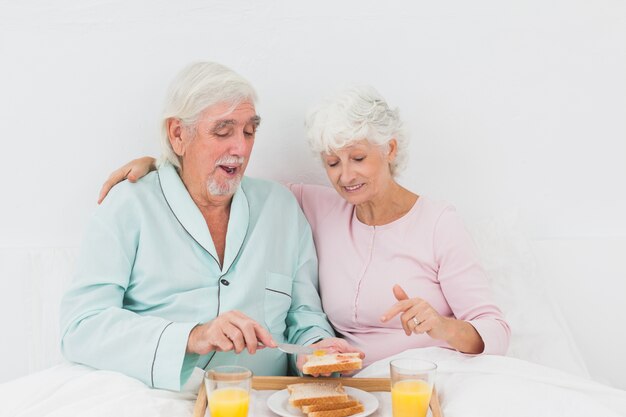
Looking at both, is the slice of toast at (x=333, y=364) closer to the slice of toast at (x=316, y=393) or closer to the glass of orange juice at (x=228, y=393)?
the slice of toast at (x=316, y=393)

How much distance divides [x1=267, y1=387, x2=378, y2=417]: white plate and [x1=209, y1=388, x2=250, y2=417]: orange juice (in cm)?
14

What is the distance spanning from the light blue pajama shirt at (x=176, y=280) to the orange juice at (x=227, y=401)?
29 cm

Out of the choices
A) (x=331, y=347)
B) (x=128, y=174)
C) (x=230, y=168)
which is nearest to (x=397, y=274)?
(x=331, y=347)

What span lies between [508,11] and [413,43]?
328 millimetres

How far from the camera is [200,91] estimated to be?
2066 millimetres

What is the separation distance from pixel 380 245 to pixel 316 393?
62 cm

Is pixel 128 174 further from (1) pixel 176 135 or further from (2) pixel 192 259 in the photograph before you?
(2) pixel 192 259

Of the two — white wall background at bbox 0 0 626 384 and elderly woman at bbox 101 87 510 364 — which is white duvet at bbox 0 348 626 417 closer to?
elderly woman at bbox 101 87 510 364

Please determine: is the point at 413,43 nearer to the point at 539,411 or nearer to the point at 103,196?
the point at 103,196

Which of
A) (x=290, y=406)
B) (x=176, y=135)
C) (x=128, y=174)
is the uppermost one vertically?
(x=176, y=135)

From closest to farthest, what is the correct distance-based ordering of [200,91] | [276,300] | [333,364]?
[333,364] → [200,91] → [276,300]

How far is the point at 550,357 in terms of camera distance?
2.28 m

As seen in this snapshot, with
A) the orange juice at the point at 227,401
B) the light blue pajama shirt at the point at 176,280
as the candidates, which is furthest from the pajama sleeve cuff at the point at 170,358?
the orange juice at the point at 227,401

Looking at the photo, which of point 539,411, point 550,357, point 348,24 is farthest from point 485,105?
point 539,411
